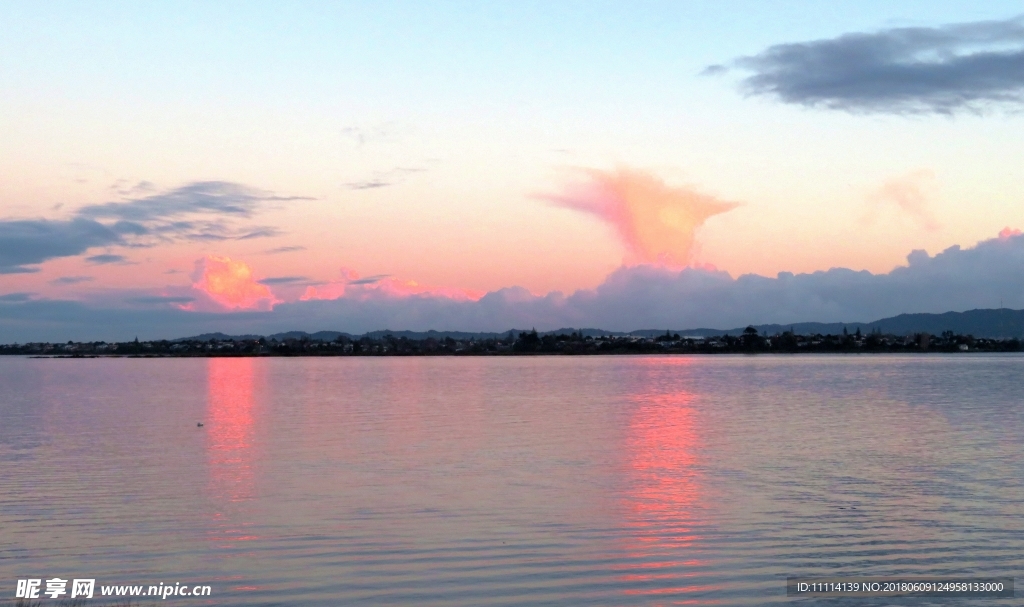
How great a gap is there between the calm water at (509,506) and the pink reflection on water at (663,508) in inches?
2.7

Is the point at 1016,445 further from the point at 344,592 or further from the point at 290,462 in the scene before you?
the point at 344,592

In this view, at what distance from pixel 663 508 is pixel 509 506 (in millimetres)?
2885

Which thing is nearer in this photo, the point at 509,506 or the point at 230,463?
the point at 509,506

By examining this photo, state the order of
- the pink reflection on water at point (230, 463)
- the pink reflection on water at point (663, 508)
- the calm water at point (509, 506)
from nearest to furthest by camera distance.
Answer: the pink reflection on water at point (663, 508)
the calm water at point (509, 506)
the pink reflection on water at point (230, 463)

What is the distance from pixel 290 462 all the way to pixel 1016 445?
20707mm

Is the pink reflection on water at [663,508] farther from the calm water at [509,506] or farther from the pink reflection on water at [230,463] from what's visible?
the pink reflection on water at [230,463]

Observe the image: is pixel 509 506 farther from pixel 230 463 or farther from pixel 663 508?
pixel 230 463

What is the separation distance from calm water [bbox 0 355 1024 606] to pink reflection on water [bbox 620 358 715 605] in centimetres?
7

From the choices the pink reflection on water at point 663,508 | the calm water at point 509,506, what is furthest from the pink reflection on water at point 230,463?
the pink reflection on water at point 663,508

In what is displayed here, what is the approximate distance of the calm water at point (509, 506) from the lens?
1241cm

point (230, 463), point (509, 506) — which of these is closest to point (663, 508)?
point (509, 506)

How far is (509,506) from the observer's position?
56.7ft

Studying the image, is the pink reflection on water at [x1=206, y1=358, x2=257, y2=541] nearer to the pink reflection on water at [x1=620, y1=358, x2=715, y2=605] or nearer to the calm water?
the calm water

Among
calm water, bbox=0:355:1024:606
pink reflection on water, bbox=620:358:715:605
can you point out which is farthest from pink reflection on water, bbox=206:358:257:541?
pink reflection on water, bbox=620:358:715:605
